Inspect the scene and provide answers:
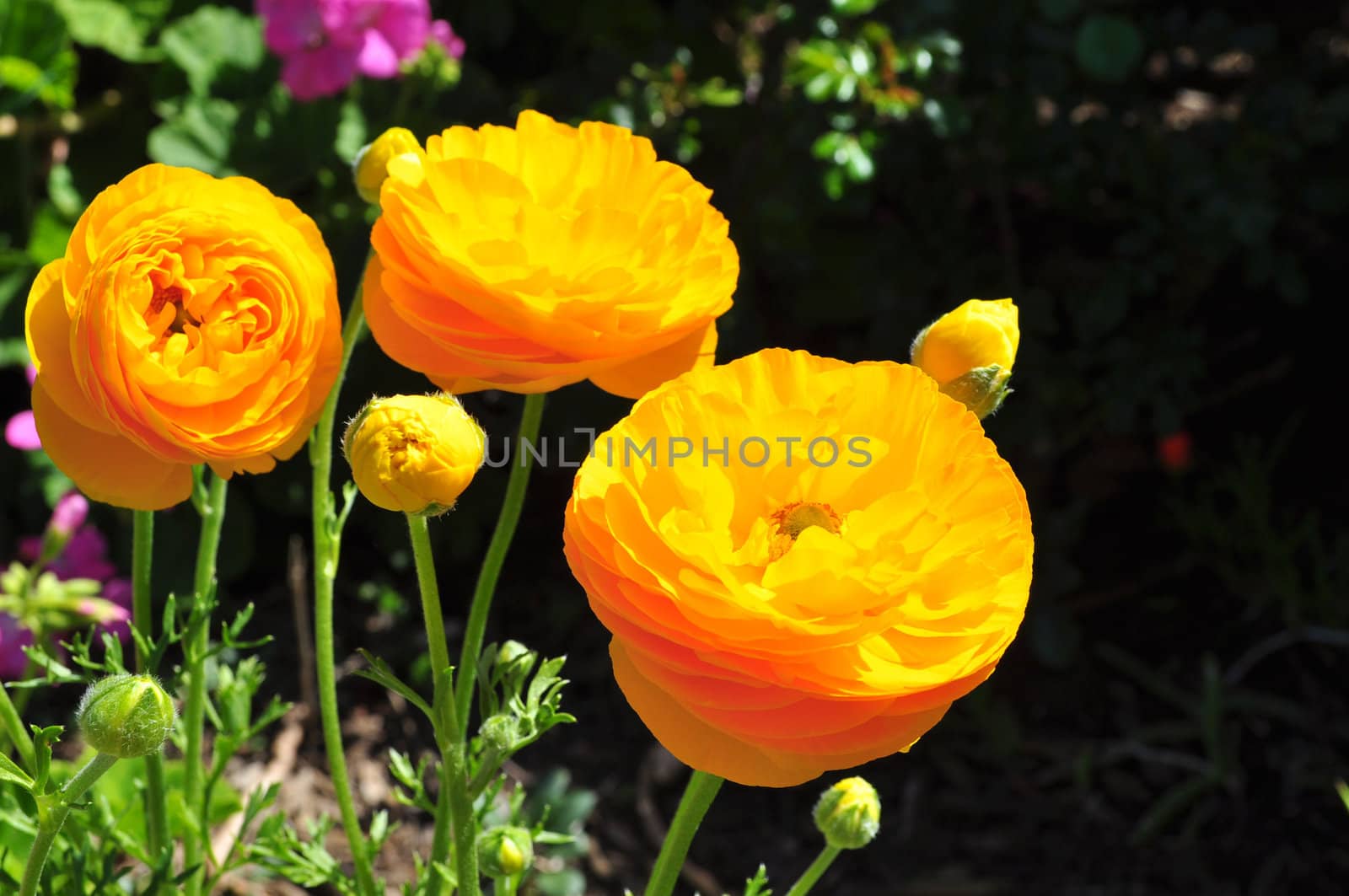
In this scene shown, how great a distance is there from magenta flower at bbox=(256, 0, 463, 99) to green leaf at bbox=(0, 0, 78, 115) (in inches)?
12.4

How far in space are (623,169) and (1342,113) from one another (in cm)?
130

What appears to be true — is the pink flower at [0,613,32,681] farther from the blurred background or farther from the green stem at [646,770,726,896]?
the green stem at [646,770,726,896]

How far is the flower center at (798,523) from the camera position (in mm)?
623

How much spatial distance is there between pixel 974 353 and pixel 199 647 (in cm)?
50

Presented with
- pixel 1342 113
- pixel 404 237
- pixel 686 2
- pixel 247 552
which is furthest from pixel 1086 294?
pixel 404 237

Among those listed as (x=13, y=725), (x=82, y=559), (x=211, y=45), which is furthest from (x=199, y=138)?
(x=13, y=725)

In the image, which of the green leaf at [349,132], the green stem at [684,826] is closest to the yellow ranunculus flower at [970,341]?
the green stem at [684,826]

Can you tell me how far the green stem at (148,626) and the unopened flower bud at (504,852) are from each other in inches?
7.4

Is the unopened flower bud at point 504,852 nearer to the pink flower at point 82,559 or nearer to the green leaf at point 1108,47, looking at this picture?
the pink flower at point 82,559

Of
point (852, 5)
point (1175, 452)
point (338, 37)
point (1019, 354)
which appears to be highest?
point (852, 5)

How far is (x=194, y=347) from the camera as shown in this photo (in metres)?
0.67

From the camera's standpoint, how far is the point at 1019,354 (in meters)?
1.76

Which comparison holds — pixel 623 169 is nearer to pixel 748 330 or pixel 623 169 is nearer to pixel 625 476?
pixel 625 476

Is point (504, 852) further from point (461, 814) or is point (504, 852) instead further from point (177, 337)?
point (177, 337)
